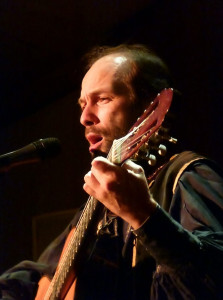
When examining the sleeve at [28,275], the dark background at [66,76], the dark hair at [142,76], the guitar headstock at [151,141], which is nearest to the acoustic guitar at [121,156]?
the guitar headstock at [151,141]

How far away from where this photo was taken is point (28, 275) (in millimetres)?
1501

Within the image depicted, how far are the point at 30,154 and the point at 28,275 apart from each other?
1.71 ft

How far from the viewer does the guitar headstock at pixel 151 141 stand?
0.96 m

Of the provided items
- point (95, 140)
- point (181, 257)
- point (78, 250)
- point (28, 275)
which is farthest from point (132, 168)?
point (28, 275)

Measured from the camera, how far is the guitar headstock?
3.14 feet

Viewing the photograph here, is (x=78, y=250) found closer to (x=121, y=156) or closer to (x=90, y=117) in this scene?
(x=121, y=156)

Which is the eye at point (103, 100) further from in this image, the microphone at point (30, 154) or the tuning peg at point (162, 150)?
the tuning peg at point (162, 150)

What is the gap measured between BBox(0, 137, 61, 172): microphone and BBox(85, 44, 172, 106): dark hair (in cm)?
31

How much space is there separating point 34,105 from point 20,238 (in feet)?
3.06

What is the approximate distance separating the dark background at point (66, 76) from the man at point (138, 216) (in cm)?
43

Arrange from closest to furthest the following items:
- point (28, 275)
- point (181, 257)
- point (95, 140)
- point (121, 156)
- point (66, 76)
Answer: point (181, 257) < point (121, 156) < point (95, 140) < point (28, 275) < point (66, 76)

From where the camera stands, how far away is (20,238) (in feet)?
9.13

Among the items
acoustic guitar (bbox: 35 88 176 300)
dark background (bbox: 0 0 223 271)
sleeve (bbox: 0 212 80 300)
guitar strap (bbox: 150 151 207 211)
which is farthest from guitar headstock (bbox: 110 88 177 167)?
dark background (bbox: 0 0 223 271)

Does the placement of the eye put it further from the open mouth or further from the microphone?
the microphone
